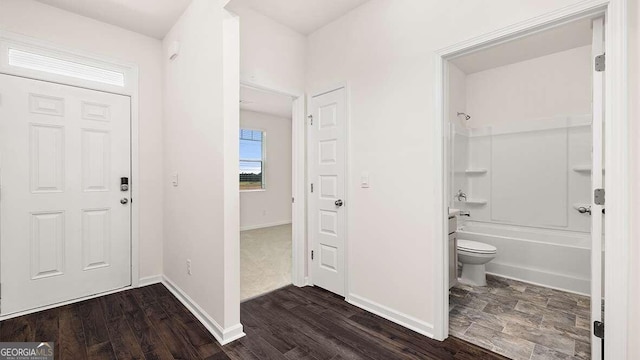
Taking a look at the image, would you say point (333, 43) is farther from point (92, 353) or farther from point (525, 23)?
point (92, 353)

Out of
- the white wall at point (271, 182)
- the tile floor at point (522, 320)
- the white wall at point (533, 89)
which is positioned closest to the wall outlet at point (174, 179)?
the tile floor at point (522, 320)

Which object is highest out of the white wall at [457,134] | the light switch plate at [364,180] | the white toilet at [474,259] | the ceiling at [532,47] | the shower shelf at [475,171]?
the ceiling at [532,47]

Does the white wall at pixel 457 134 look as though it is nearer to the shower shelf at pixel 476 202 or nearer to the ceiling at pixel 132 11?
the shower shelf at pixel 476 202

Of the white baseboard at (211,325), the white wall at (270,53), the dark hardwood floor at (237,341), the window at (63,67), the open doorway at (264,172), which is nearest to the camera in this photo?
the dark hardwood floor at (237,341)

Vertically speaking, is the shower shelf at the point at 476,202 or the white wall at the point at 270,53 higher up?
the white wall at the point at 270,53

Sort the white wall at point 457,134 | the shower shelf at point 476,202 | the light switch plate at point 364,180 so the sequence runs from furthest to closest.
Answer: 1. the shower shelf at point 476,202
2. the white wall at point 457,134
3. the light switch plate at point 364,180

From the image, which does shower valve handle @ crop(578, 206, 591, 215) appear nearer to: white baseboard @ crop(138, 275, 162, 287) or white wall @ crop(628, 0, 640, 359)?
white wall @ crop(628, 0, 640, 359)

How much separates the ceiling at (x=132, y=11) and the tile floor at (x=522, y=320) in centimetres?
369

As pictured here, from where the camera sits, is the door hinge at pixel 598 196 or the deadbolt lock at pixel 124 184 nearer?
the door hinge at pixel 598 196

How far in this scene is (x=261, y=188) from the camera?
6496 millimetres

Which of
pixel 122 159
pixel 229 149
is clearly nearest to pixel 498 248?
pixel 229 149

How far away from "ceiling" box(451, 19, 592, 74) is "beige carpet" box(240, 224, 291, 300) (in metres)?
3.08

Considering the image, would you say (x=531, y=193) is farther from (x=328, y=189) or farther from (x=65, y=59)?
(x=65, y=59)

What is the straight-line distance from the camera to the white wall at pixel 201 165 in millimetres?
2018
